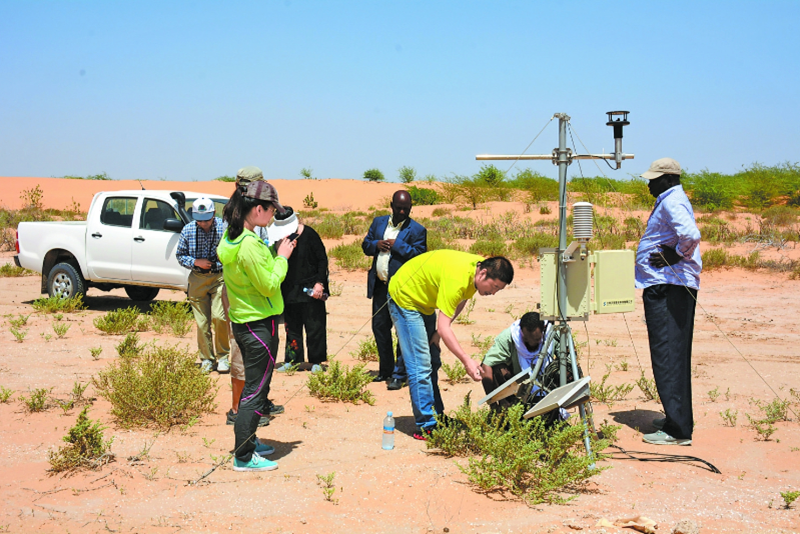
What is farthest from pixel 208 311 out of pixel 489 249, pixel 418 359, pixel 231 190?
pixel 231 190

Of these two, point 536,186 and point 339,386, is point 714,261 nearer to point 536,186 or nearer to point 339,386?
point 339,386

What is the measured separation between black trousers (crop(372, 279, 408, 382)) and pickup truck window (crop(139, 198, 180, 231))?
4.50m

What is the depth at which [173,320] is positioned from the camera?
368 inches

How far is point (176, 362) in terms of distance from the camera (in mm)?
6629

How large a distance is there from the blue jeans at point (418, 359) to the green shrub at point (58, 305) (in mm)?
7315

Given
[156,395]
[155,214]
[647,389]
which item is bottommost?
[647,389]

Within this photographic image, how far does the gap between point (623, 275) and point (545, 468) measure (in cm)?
149

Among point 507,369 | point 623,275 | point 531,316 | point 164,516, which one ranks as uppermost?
point 623,275

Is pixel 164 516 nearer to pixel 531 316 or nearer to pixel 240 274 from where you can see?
pixel 240 274

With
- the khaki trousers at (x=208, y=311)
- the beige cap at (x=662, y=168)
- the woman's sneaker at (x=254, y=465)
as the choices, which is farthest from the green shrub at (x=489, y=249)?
the woman's sneaker at (x=254, y=465)

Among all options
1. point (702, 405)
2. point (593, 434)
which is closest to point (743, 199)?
point (702, 405)

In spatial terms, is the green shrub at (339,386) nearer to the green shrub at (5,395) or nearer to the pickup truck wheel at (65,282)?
the green shrub at (5,395)

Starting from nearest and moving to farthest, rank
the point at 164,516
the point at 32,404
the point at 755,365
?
the point at 164,516, the point at 32,404, the point at 755,365

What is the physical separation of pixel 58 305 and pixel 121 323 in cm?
211
